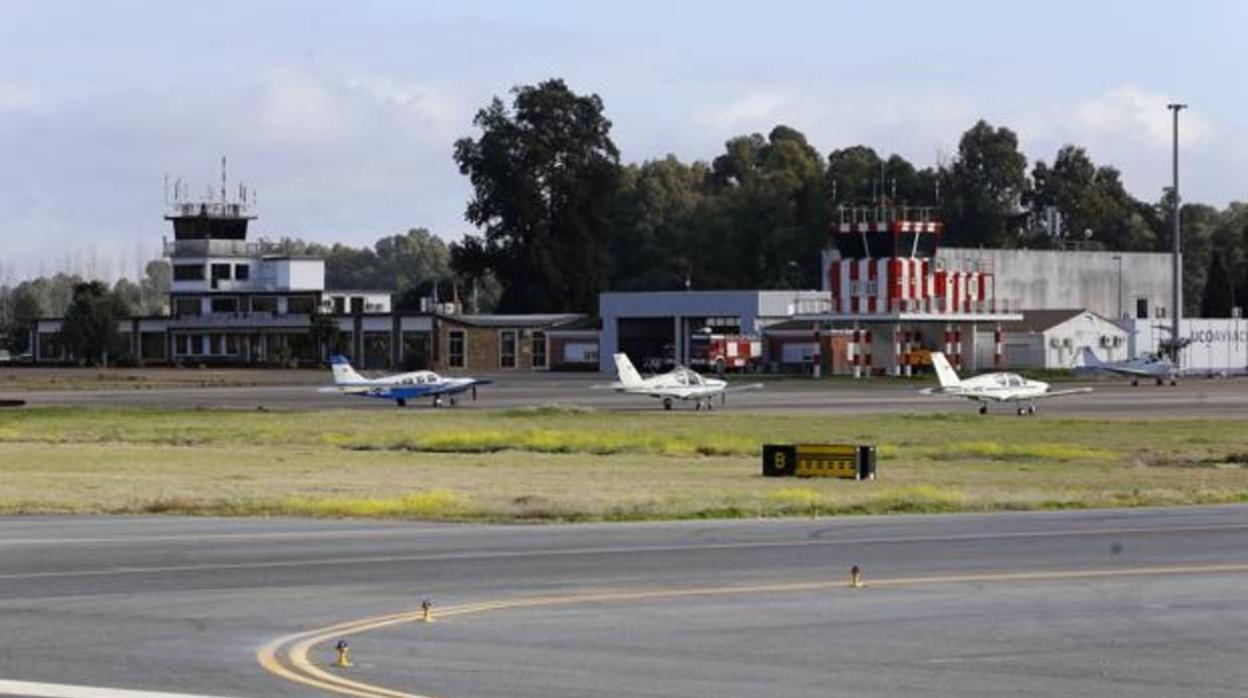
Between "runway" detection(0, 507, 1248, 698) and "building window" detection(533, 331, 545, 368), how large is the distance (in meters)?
125

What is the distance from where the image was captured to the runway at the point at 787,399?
8381cm

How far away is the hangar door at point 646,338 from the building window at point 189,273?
44704 mm

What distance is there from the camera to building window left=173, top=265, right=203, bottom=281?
6890 inches

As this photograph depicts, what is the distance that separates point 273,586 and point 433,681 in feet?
24.4

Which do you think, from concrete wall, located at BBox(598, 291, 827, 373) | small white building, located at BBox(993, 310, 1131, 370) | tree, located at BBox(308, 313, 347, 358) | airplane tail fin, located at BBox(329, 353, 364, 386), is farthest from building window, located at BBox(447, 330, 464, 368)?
airplane tail fin, located at BBox(329, 353, 364, 386)

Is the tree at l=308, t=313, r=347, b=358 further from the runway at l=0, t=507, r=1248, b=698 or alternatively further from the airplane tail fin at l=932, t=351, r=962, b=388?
the runway at l=0, t=507, r=1248, b=698

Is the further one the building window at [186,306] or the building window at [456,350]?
the building window at [186,306]

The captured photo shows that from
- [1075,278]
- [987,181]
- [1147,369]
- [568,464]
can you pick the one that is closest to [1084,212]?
[987,181]

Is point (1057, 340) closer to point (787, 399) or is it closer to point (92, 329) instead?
point (787, 399)

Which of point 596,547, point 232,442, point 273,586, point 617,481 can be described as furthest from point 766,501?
point 232,442

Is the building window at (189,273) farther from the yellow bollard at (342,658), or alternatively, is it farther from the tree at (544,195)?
the yellow bollard at (342,658)

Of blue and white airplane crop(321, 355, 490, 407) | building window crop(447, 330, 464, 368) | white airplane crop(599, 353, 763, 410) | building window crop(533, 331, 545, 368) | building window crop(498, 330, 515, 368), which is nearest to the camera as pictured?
white airplane crop(599, 353, 763, 410)

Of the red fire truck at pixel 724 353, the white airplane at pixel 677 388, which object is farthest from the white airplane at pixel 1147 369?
the white airplane at pixel 677 388

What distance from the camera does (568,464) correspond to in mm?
51375
